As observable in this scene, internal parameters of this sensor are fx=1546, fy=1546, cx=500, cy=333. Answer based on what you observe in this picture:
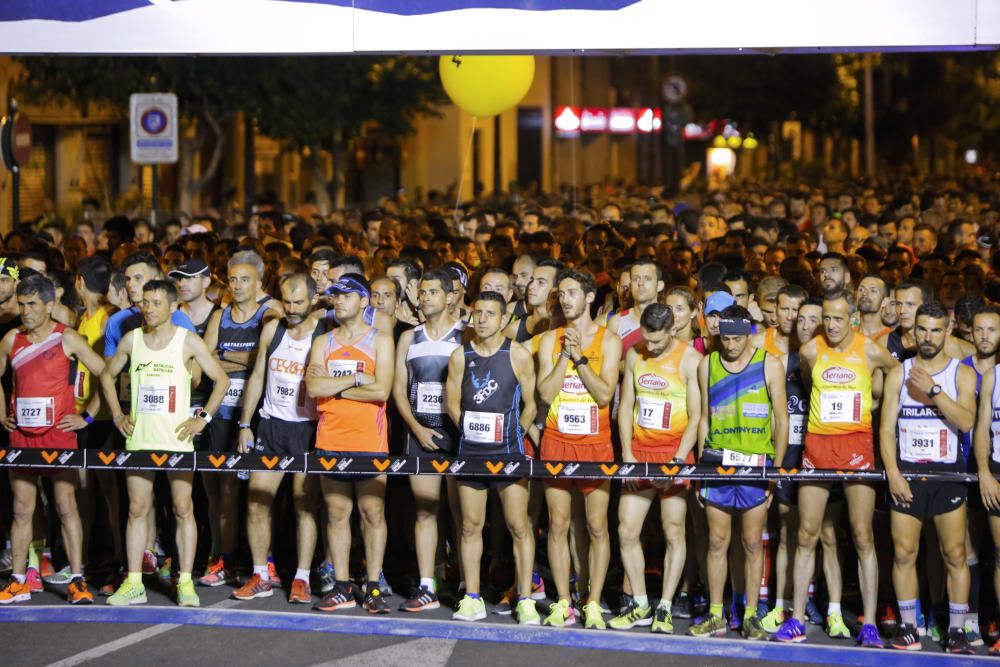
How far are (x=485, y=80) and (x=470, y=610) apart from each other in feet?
24.2

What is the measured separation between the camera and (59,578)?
9500 millimetres

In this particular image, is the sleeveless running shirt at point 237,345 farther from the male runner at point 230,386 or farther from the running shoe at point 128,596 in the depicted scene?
the running shoe at point 128,596

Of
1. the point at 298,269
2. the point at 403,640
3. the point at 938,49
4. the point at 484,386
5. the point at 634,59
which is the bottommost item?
the point at 403,640

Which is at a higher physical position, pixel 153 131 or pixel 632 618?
pixel 153 131

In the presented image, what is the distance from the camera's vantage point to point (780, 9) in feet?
33.2

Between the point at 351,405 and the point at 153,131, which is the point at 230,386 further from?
the point at 153,131

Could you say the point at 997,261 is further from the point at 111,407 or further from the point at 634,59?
the point at 634,59

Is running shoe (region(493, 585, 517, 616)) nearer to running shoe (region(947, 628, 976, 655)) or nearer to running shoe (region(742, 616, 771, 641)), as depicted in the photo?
running shoe (region(742, 616, 771, 641))

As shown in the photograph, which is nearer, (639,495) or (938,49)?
(639,495)

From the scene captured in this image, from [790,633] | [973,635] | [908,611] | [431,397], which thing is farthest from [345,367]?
[973,635]

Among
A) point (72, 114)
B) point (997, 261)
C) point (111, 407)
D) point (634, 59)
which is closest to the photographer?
point (111, 407)

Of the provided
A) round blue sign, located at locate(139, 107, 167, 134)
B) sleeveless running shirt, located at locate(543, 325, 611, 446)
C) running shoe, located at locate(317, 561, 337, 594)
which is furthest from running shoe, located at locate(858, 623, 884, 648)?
round blue sign, located at locate(139, 107, 167, 134)

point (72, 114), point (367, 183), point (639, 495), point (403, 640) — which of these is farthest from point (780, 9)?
point (367, 183)

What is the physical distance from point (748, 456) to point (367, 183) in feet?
106
